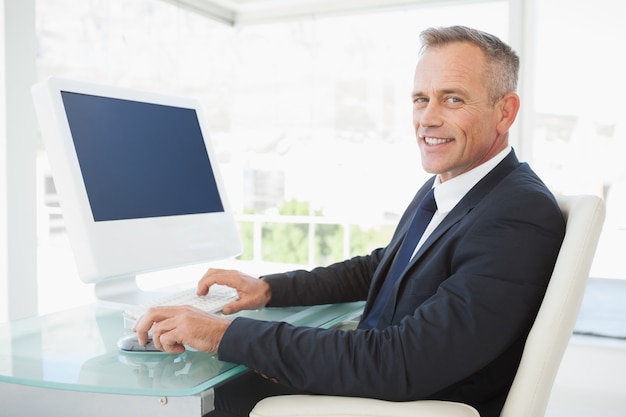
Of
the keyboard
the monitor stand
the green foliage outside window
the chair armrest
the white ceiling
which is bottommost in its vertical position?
the green foliage outside window

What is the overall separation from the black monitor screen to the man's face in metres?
0.66

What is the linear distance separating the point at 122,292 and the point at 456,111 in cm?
97

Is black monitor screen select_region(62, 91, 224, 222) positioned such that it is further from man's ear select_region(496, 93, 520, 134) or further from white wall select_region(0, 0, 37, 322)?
white wall select_region(0, 0, 37, 322)

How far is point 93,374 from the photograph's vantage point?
1.04 m

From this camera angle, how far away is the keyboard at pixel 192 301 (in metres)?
1.33

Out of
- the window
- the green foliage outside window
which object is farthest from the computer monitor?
the green foliage outside window

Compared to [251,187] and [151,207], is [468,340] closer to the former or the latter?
[151,207]

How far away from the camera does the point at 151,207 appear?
1.58 metres

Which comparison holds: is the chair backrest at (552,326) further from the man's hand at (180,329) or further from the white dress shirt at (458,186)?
the man's hand at (180,329)

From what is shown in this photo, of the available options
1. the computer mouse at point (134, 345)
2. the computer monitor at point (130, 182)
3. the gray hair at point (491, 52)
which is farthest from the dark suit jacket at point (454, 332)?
the computer monitor at point (130, 182)

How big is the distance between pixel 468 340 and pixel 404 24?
14.5 feet

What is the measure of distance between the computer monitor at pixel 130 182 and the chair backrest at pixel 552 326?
91 cm

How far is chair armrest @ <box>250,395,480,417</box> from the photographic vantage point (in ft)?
3.24

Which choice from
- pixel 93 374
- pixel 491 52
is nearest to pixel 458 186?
pixel 491 52
